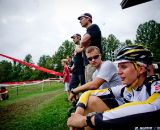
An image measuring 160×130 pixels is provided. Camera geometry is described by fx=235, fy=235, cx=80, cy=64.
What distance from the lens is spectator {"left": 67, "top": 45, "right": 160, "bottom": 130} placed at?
2.10 meters

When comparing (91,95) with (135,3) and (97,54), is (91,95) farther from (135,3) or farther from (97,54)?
(135,3)

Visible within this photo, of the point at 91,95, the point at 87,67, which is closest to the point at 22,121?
the point at 87,67

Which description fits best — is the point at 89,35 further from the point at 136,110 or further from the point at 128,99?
the point at 136,110

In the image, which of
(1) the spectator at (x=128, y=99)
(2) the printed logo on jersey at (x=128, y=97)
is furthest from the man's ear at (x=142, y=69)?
(2) the printed logo on jersey at (x=128, y=97)

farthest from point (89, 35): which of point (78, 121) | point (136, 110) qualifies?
point (136, 110)

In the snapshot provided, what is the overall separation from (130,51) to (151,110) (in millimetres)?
720

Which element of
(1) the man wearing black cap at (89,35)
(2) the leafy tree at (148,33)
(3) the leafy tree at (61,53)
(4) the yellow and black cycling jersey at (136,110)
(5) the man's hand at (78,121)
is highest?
(2) the leafy tree at (148,33)

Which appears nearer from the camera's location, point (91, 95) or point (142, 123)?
point (142, 123)

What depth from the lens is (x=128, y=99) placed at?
2.93m

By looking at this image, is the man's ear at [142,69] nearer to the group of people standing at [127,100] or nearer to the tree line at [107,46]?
the group of people standing at [127,100]

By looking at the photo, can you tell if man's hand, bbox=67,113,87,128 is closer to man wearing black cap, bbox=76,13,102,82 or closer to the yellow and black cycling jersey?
the yellow and black cycling jersey

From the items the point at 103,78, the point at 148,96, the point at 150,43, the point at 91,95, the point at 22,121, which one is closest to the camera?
the point at 148,96

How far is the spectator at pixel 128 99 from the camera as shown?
2.10m

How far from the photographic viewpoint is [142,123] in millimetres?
2107
